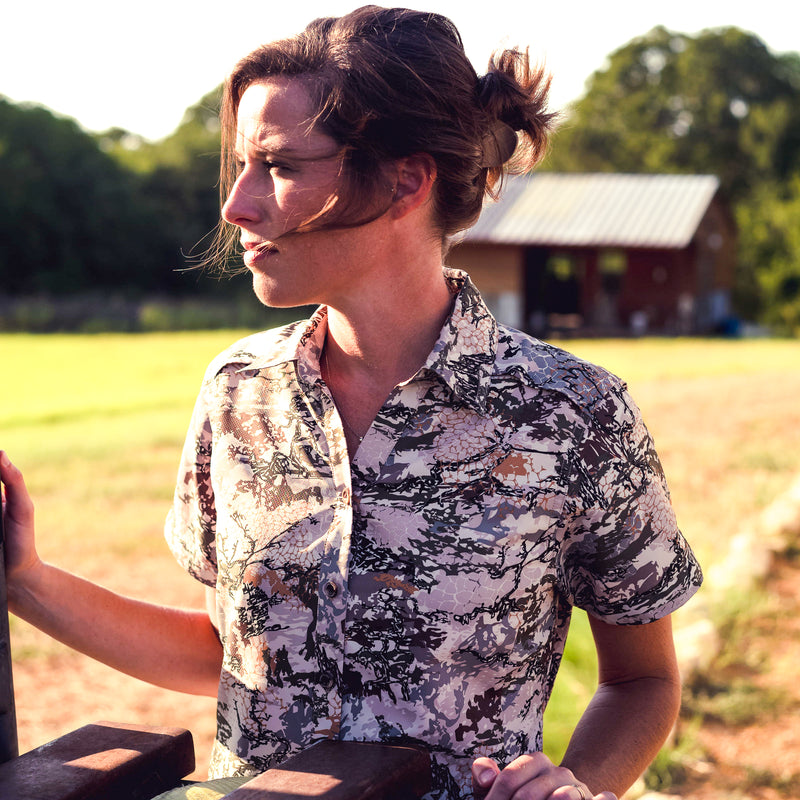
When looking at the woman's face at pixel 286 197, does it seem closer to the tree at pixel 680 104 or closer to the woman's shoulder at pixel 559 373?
the woman's shoulder at pixel 559 373

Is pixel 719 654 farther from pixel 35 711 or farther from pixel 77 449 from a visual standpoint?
pixel 77 449

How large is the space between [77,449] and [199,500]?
862cm

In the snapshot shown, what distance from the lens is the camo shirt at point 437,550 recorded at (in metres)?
1.51

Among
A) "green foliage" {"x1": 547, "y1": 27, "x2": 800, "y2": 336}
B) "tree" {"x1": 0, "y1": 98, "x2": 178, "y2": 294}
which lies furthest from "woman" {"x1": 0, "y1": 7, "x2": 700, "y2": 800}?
"green foliage" {"x1": 547, "y1": 27, "x2": 800, "y2": 336}

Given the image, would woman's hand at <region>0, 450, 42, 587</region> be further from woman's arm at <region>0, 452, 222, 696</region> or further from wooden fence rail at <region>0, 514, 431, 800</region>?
wooden fence rail at <region>0, 514, 431, 800</region>

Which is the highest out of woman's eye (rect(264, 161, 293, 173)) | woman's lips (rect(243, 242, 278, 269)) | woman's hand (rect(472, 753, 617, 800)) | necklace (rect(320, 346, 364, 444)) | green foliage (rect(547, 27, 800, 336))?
green foliage (rect(547, 27, 800, 336))

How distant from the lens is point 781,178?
39.1 meters

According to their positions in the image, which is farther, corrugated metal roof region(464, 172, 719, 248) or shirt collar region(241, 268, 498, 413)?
corrugated metal roof region(464, 172, 719, 248)

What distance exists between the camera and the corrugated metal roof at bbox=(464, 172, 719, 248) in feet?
84.1

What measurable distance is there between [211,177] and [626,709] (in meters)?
38.8

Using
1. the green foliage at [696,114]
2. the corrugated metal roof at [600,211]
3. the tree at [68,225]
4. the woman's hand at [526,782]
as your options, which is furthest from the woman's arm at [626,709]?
the green foliage at [696,114]

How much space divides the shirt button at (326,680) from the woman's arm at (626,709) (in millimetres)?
407

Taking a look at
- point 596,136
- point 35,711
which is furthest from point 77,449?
point 596,136

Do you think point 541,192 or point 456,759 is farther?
point 541,192
